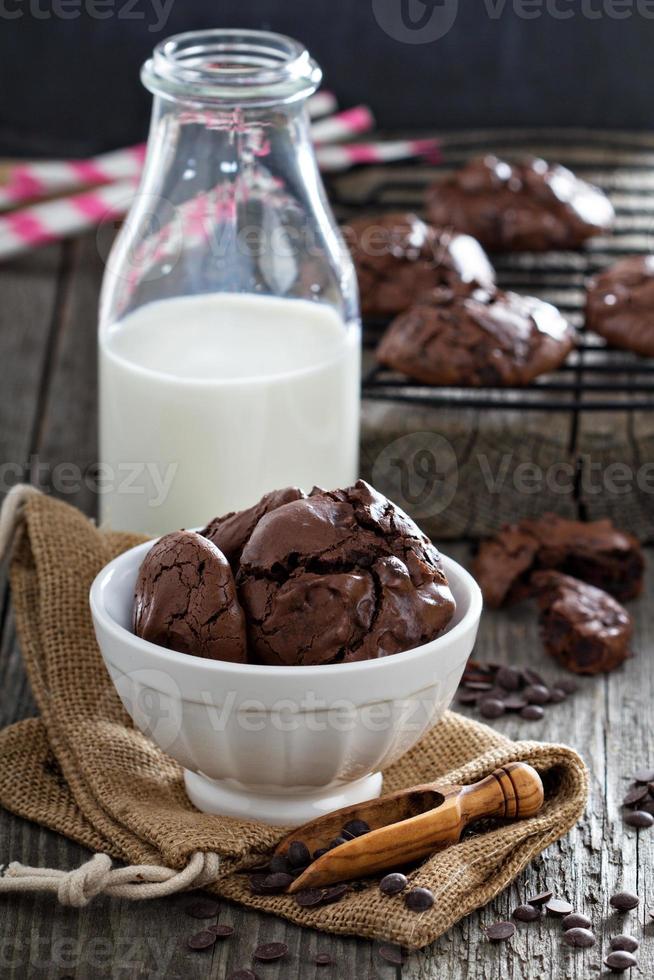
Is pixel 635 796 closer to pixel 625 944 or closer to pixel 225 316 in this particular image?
pixel 625 944

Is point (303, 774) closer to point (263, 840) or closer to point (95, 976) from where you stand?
point (263, 840)

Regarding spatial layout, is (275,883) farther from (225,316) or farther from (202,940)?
(225,316)

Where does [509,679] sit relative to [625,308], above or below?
below

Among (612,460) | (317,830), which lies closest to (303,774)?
(317,830)

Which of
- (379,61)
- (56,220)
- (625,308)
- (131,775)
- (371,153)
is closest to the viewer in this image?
(131,775)

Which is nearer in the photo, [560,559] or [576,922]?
[576,922]

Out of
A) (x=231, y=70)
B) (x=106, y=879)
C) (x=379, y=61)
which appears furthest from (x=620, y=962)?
(x=379, y=61)

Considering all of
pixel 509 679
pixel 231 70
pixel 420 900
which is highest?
pixel 231 70

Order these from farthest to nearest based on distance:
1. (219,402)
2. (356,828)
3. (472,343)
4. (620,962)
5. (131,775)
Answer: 1. (472,343)
2. (219,402)
3. (131,775)
4. (356,828)
5. (620,962)
